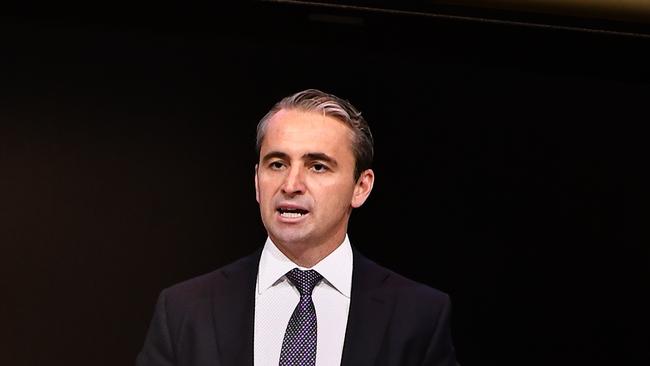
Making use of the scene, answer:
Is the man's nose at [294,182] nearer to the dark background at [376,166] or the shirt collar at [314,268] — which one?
the shirt collar at [314,268]

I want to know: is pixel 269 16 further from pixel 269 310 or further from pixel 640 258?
pixel 640 258

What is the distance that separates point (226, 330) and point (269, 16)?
0.94m

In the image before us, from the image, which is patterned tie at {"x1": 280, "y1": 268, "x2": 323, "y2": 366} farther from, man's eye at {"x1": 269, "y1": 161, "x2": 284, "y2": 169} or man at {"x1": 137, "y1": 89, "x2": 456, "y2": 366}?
man's eye at {"x1": 269, "y1": 161, "x2": 284, "y2": 169}

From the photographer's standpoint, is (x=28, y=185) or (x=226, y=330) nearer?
(x=226, y=330)

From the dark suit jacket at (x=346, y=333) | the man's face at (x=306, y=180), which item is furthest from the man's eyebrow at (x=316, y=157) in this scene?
the dark suit jacket at (x=346, y=333)

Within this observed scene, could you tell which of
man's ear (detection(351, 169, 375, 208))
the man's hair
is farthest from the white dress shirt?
the man's hair

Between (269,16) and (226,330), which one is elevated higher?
(269,16)

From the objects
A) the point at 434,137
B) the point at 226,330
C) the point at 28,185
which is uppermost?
the point at 434,137

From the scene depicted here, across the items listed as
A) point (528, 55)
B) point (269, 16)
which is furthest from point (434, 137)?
point (269, 16)

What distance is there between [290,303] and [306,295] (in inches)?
1.8

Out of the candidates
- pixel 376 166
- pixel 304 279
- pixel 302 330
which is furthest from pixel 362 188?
pixel 302 330

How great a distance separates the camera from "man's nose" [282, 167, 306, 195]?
2.50m

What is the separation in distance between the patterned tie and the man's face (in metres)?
0.09

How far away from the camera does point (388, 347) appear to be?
2.50 meters
